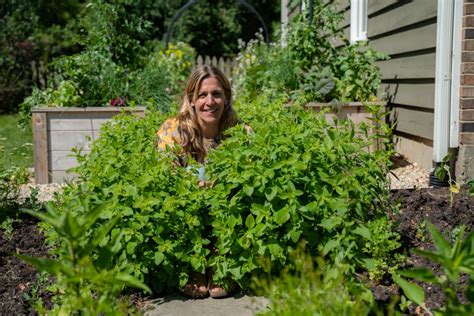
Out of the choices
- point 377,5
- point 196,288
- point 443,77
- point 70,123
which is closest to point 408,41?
point 377,5

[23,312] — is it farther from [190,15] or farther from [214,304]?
[190,15]

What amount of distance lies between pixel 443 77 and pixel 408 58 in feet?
4.23

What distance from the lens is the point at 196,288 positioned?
2922 millimetres

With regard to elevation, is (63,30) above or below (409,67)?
above

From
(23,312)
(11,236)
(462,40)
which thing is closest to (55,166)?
(11,236)

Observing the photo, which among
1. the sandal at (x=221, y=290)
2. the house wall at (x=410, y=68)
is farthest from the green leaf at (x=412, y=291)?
the house wall at (x=410, y=68)

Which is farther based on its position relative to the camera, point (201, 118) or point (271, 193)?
Result: point (201, 118)

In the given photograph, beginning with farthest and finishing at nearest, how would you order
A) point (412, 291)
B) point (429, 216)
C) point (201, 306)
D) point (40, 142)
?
point (40, 142), point (429, 216), point (201, 306), point (412, 291)

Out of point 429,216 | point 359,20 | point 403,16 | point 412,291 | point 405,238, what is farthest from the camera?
point 359,20

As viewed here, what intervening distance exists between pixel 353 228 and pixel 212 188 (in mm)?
718

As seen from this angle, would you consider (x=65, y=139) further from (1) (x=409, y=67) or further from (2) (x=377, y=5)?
(2) (x=377, y=5)

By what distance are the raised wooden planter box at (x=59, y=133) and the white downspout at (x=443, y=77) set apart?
261 centimetres

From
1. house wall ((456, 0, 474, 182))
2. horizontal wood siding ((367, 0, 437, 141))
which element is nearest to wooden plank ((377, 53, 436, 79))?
horizontal wood siding ((367, 0, 437, 141))

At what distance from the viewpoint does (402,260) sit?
9.64 ft
